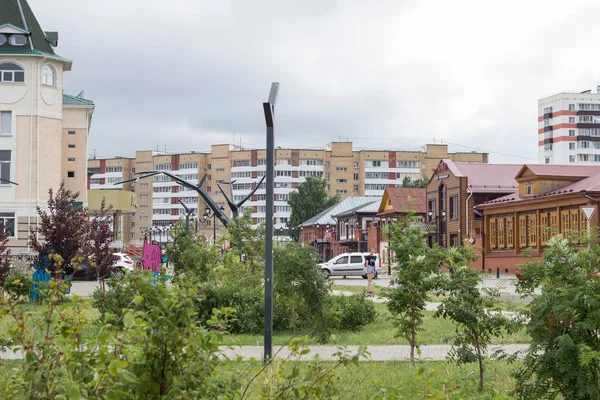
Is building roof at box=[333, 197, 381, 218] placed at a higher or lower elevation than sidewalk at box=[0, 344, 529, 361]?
higher

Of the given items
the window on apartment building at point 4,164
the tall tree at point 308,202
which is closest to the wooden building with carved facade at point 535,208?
the window on apartment building at point 4,164

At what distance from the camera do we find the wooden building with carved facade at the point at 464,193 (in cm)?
5878

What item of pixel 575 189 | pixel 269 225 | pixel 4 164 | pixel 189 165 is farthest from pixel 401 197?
pixel 189 165

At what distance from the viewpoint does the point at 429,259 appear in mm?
11672

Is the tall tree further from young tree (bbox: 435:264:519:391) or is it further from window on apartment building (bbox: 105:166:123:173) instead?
young tree (bbox: 435:264:519:391)

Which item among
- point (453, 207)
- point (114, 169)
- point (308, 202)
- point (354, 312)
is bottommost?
point (354, 312)

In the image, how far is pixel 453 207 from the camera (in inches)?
2408

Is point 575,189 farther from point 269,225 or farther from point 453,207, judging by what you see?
point 269,225

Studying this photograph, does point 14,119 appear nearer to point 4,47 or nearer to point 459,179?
point 4,47

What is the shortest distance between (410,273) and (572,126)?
11479cm

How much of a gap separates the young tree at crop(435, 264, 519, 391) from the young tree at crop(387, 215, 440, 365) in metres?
1.29

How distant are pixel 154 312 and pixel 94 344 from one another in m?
0.53

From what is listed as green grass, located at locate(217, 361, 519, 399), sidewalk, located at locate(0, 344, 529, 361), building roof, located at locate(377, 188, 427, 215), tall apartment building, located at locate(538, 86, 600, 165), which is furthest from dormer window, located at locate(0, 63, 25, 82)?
tall apartment building, located at locate(538, 86, 600, 165)

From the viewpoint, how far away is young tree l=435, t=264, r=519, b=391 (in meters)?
9.83
